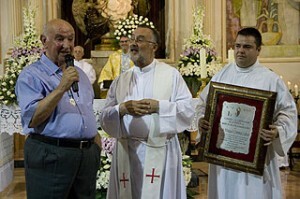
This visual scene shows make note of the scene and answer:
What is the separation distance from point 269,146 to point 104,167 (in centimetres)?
186

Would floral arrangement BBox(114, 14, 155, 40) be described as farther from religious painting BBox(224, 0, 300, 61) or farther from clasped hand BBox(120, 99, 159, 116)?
clasped hand BBox(120, 99, 159, 116)

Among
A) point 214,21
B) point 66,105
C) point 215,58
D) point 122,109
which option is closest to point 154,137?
point 122,109

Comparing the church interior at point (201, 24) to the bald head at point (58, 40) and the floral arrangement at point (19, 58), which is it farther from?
the bald head at point (58, 40)

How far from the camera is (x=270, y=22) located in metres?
8.66

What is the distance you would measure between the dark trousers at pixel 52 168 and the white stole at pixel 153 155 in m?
0.81

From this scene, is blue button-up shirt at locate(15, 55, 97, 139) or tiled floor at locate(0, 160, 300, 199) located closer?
blue button-up shirt at locate(15, 55, 97, 139)

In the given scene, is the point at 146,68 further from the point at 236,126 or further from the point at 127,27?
the point at 127,27

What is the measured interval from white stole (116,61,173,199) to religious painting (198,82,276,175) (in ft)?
1.05

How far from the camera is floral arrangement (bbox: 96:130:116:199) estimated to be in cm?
490

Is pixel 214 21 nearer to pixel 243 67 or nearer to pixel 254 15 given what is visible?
pixel 254 15

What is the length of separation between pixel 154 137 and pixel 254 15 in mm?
5423

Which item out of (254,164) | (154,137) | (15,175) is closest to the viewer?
(254,164)

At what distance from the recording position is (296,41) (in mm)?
8633

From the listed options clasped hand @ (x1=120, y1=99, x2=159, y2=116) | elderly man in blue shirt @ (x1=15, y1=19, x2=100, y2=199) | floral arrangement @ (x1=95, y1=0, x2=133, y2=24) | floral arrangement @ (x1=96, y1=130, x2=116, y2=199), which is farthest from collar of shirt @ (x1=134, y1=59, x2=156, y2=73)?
floral arrangement @ (x1=95, y1=0, x2=133, y2=24)
